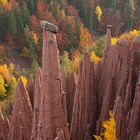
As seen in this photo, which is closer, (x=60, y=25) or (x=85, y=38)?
(x=85, y=38)

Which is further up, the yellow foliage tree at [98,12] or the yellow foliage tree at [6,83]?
the yellow foliage tree at [98,12]

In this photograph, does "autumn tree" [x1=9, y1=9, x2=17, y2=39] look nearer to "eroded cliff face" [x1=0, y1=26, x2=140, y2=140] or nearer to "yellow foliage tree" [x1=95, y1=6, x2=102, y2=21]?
"yellow foliage tree" [x1=95, y1=6, x2=102, y2=21]

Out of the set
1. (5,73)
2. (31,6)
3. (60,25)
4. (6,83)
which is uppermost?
(31,6)

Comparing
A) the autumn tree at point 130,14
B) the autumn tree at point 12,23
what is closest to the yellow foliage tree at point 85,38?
the autumn tree at point 130,14

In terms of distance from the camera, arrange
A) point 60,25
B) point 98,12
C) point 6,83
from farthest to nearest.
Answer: point 98,12
point 60,25
point 6,83

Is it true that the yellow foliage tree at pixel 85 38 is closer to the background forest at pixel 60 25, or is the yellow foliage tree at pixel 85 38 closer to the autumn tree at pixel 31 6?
the background forest at pixel 60 25

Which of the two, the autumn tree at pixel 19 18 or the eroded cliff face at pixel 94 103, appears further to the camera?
the autumn tree at pixel 19 18

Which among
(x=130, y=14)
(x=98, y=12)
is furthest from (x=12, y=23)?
(x=130, y=14)

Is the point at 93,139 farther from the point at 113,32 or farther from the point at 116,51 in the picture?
the point at 113,32

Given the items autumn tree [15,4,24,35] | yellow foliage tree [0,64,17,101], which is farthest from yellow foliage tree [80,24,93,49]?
yellow foliage tree [0,64,17,101]

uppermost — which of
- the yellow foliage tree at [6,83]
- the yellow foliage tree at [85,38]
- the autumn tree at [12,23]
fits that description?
the autumn tree at [12,23]

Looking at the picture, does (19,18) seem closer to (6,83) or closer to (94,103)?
(6,83)

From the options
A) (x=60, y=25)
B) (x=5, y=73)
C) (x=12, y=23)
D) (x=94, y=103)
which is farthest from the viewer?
(x=60, y=25)

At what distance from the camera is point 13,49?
5741 centimetres
